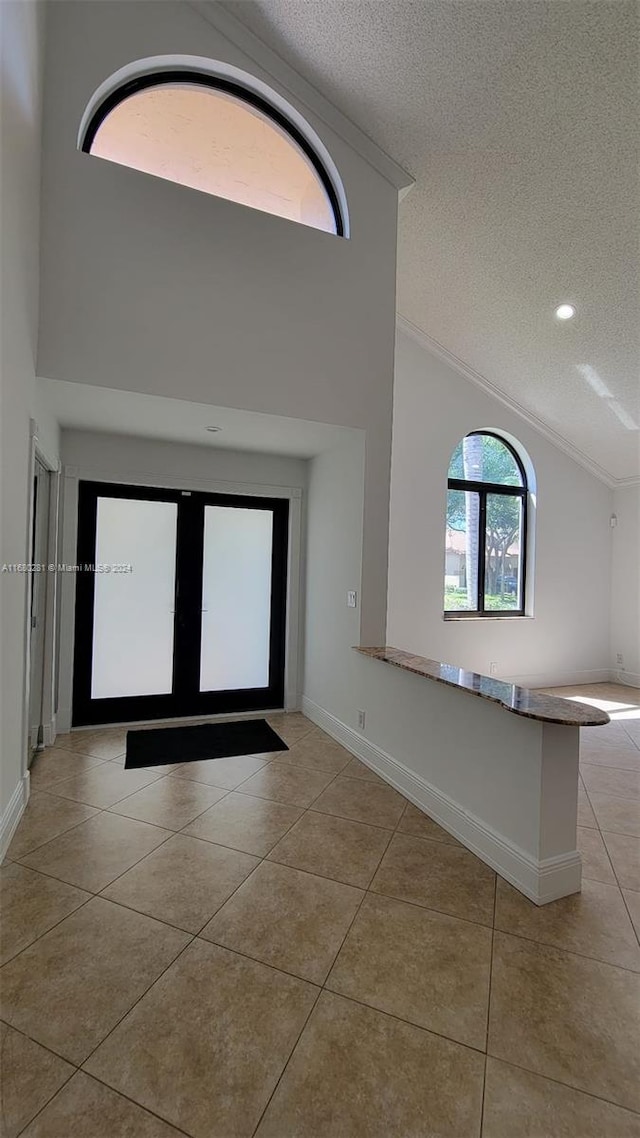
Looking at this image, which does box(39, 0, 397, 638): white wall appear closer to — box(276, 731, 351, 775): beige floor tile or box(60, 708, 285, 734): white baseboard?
box(276, 731, 351, 775): beige floor tile

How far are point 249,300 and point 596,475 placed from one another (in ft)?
17.4

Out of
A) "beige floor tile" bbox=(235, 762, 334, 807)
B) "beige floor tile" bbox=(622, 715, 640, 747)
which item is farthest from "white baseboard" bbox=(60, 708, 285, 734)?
"beige floor tile" bbox=(622, 715, 640, 747)

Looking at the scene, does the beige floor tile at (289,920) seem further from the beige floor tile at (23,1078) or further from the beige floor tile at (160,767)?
the beige floor tile at (160,767)

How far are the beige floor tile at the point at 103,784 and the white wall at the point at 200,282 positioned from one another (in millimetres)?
1838

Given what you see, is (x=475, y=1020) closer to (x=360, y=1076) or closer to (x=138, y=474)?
(x=360, y=1076)

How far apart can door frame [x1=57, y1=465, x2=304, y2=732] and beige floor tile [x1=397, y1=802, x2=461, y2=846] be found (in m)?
2.11

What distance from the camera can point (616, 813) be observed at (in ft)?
9.48

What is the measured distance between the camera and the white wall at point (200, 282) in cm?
274

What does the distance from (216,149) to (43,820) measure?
4.22 m

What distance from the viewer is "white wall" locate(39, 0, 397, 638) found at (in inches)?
108

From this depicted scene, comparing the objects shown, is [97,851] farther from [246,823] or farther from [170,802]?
[246,823]

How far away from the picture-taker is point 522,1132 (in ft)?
3.99

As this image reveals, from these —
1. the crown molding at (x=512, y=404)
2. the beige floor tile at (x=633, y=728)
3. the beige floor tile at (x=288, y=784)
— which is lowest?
the beige floor tile at (x=633, y=728)

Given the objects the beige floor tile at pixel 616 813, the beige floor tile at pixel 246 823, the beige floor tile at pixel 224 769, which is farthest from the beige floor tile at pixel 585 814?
the beige floor tile at pixel 224 769
